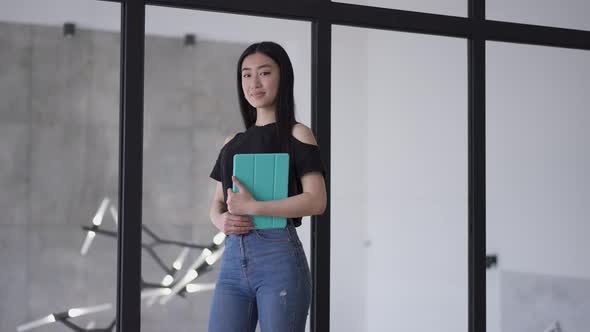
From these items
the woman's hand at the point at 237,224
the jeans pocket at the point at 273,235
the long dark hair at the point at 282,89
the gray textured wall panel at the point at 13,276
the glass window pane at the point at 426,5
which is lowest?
the gray textured wall panel at the point at 13,276

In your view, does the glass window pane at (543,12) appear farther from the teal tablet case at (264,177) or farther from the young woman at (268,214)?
the teal tablet case at (264,177)

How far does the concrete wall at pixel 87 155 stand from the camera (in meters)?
2.24

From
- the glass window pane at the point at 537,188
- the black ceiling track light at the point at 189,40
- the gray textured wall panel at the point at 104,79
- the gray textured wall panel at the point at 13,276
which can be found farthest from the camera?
the glass window pane at the point at 537,188

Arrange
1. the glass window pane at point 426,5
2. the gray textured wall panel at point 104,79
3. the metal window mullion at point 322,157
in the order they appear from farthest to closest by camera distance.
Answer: the glass window pane at point 426,5
the metal window mullion at point 322,157
the gray textured wall panel at point 104,79

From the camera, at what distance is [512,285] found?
3145mm

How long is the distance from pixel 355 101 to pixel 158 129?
763 millimetres

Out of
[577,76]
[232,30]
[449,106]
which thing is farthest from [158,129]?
[577,76]

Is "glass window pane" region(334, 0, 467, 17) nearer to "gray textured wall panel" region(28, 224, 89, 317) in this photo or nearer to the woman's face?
the woman's face

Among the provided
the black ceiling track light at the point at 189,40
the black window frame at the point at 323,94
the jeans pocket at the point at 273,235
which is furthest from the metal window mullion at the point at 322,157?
the jeans pocket at the point at 273,235

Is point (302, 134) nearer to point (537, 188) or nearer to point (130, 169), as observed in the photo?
point (130, 169)

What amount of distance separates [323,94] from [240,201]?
2.69 ft

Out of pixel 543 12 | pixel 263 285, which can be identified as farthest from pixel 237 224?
pixel 543 12

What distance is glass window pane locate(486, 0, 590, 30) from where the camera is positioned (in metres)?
3.15

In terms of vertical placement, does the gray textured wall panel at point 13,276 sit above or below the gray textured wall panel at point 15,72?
below
